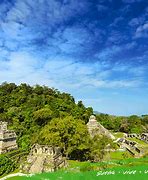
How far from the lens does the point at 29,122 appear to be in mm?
55188

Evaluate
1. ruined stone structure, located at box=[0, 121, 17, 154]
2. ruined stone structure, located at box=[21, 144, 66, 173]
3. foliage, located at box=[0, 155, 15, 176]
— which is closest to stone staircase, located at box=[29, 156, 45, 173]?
ruined stone structure, located at box=[21, 144, 66, 173]

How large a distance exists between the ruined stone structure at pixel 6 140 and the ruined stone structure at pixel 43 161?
29.8 feet

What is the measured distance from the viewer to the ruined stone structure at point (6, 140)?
40125 mm

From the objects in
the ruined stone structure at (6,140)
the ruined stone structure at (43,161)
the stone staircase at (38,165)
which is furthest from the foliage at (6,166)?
the ruined stone structure at (6,140)

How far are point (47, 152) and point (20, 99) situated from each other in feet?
119

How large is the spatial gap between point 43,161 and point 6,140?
13.1m

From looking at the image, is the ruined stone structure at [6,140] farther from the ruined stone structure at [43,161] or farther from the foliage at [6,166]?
the ruined stone structure at [43,161]

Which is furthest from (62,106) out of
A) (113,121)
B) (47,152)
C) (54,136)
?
(47,152)

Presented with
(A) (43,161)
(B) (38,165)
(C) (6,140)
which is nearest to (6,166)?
(B) (38,165)

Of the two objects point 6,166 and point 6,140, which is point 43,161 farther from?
point 6,140

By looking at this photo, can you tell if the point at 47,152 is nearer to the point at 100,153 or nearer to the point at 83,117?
the point at 100,153

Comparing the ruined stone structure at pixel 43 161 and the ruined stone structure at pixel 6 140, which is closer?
the ruined stone structure at pixel 43 161

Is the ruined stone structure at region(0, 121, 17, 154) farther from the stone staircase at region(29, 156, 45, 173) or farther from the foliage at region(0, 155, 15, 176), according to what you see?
the stone staircase at region(29, 156, 45, 173)

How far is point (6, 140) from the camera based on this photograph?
4147 centimetres
